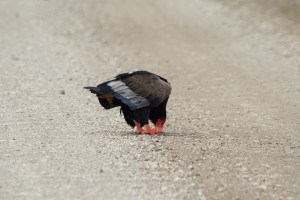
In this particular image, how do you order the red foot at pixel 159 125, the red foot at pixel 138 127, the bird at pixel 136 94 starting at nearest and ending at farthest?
the bird at pixel 136 94 → the red foot at pixel 138 127 → the red foot at pixel 159 125

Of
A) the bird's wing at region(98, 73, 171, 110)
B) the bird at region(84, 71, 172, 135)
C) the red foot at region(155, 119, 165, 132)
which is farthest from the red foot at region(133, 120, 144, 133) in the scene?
the bird's wing at region(98, 73, 171, 110)

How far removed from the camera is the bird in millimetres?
7805

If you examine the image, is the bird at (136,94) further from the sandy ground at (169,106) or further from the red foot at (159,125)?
the sandy ground at (169,106)

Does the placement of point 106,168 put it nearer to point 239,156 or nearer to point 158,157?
point 158,157

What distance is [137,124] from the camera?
320 inches

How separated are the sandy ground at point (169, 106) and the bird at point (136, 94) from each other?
31 centimetres

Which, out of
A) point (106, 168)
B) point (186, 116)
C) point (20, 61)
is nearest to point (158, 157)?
point (106, 168)

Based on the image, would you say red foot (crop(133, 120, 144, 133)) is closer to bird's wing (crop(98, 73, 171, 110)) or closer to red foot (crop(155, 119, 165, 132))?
red foot (crop(155, 119, 165, 132))

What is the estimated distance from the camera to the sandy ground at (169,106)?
21.2 ft

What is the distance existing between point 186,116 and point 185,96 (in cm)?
154

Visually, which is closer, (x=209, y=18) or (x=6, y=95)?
(x=6, y=95)

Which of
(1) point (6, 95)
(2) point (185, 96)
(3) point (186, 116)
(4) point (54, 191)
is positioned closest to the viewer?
(4) point (54, 191)

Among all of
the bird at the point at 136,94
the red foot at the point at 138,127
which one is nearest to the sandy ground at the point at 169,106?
the red foot at the point at 138,127

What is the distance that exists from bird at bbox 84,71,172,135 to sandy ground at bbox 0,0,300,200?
31 centimetres
